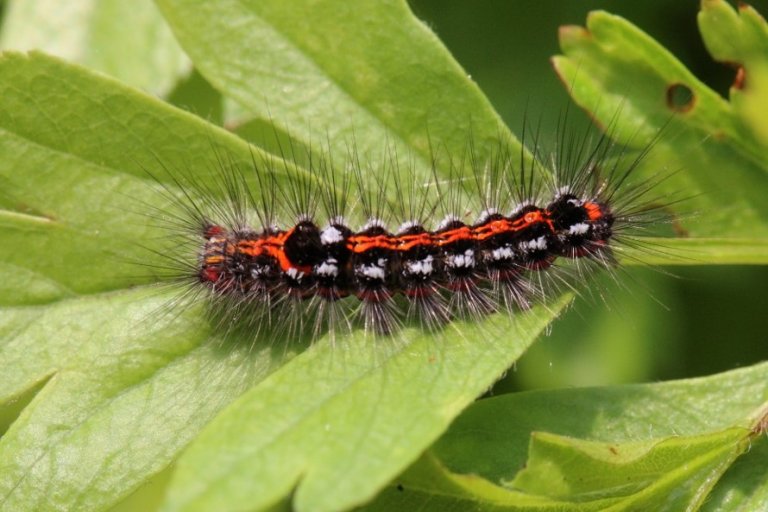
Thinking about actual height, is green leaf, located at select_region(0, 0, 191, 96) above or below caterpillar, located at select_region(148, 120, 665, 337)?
above

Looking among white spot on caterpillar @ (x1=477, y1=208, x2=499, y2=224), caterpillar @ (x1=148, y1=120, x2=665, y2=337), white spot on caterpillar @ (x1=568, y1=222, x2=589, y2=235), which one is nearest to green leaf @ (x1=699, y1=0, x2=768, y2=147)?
caterpillar @ (x1=148, y1=120, x2=665, y2=337)

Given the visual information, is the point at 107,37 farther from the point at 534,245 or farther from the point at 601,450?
the point at 601,450

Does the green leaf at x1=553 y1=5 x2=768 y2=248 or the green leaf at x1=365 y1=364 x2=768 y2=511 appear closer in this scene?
the green leaf at x1=365 y1=364 x2=768 y2=511

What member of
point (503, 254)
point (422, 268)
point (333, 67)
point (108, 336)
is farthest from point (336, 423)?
point (333, 67)

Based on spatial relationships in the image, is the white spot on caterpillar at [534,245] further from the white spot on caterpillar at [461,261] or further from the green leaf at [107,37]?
the green leaf at [107,37]

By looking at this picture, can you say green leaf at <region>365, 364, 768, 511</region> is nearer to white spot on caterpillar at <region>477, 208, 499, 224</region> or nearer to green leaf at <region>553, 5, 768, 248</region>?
green leaf at <region>553, 5, 768, 248</region>

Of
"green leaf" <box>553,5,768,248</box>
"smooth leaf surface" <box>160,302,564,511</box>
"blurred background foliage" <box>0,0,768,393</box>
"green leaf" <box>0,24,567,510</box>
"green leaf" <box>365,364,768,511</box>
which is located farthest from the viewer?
"blurred background foliage" <box>0,0,768,393</box>

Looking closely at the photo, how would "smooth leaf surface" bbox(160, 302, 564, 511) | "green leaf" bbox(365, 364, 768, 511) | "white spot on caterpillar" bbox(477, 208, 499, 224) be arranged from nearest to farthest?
"smooth leaf surface" bbox(160, 302, 564, 511), "green leaf" bbox(365, 364, 768, 511), "white spot on caterpillar" bbox(477, 208, 499, 224)

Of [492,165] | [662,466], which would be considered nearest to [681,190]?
[492,165]
